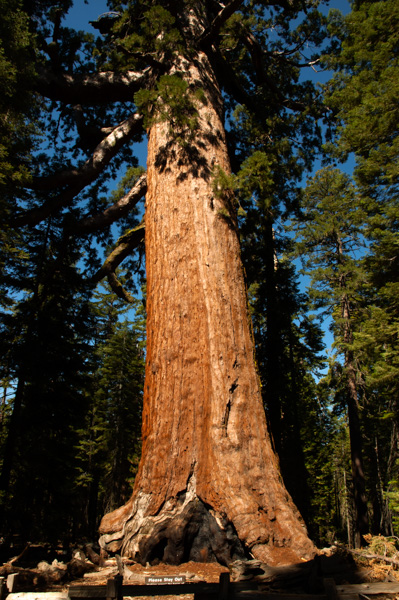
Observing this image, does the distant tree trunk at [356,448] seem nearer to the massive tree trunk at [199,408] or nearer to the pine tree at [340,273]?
the pine tree at [340,273]

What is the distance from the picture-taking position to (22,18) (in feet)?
23.2

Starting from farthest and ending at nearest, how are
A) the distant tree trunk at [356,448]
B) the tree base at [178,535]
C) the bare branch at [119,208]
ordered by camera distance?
the distant tree trunk at [356,448], the bare branch at [119,208], the tree base at [178,535]

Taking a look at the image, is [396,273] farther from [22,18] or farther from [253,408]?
[22,18]

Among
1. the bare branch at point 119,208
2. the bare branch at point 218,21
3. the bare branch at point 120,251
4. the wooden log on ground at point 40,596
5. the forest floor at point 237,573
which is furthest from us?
the bare branch at point 119,208

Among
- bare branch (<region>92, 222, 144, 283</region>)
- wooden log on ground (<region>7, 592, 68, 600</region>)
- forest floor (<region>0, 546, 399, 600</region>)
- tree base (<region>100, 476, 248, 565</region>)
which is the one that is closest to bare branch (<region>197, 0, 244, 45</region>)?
bare branch (<region>92, 222, 144, 283</region>)

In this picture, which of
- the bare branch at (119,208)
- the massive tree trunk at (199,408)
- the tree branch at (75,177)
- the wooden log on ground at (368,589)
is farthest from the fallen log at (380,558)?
the tree branch at (75,177)

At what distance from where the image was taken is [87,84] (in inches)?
363

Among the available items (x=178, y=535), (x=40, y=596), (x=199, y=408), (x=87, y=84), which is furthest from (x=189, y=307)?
(x=87, y=84)

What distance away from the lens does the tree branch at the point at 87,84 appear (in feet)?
30.0

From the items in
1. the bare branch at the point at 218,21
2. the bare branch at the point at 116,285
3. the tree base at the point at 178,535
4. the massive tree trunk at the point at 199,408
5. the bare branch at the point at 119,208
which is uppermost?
the bare branch at the point at 218,21

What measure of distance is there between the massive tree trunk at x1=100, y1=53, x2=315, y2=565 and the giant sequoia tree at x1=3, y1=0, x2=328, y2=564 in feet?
0.05

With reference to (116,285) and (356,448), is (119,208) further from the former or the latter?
(356,448)

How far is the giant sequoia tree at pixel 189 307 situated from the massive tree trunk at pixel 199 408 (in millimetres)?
14

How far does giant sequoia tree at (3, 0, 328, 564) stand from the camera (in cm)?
411
